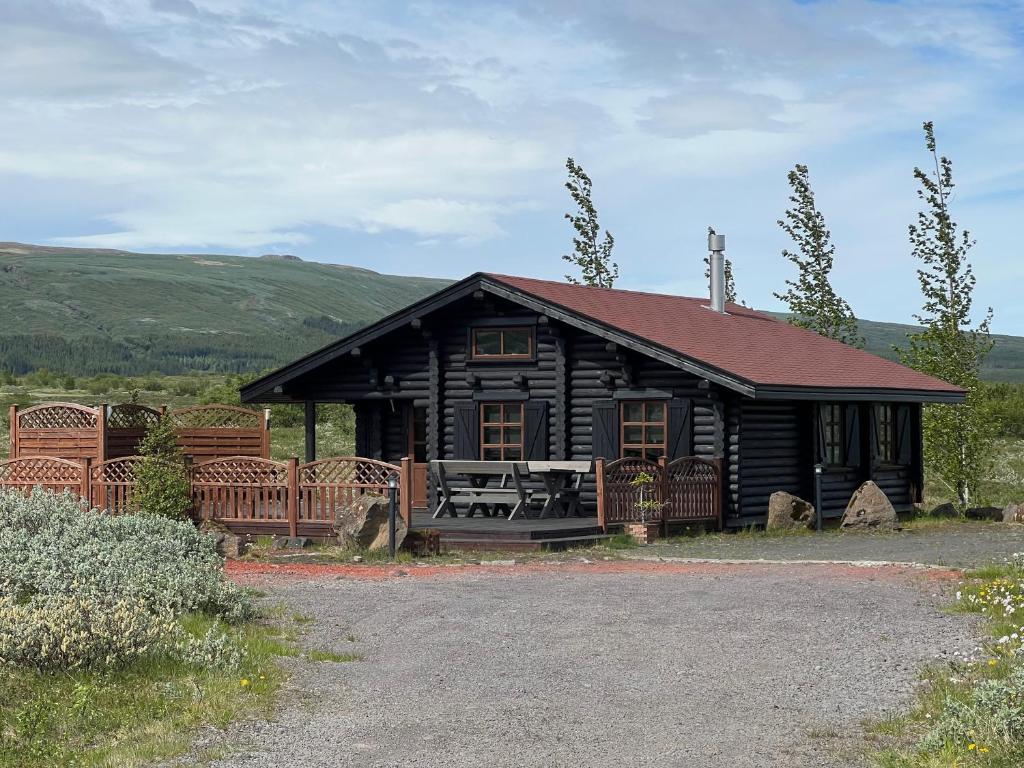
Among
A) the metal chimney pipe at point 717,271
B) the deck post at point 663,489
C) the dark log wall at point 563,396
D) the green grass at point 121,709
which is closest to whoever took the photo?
the green grass at point 121,709

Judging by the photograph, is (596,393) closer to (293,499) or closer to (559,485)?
(559,485)

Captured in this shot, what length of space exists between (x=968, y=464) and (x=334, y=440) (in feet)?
90.6

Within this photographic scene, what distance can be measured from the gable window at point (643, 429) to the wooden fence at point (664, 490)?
103cm

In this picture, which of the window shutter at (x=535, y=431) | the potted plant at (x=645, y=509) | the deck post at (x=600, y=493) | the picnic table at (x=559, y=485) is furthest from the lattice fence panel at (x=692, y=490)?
the window shutter at (x=535, y=431)

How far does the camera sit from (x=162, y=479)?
19781 mm

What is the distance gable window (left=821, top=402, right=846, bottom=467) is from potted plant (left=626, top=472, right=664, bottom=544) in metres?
5.22

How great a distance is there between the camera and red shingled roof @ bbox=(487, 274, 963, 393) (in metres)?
23.1

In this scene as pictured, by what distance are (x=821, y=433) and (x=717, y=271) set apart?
5.94m

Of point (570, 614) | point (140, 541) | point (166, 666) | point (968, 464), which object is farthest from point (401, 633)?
point (968, 464)

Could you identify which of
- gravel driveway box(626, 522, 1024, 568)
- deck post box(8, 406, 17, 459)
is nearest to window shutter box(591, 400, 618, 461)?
gravel driveway box(626, 522, 1024, 568)

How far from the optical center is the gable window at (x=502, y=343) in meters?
24.2

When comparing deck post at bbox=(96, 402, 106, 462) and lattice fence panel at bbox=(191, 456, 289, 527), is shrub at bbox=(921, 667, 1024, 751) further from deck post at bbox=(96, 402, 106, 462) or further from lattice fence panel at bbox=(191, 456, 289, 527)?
deck post at bbox=(96, 402, 106, 462)

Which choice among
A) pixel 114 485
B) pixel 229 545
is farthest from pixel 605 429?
pixel 114 485

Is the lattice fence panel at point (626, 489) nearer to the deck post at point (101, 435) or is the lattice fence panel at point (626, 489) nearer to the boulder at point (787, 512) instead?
the boulder at point (787, 512)
